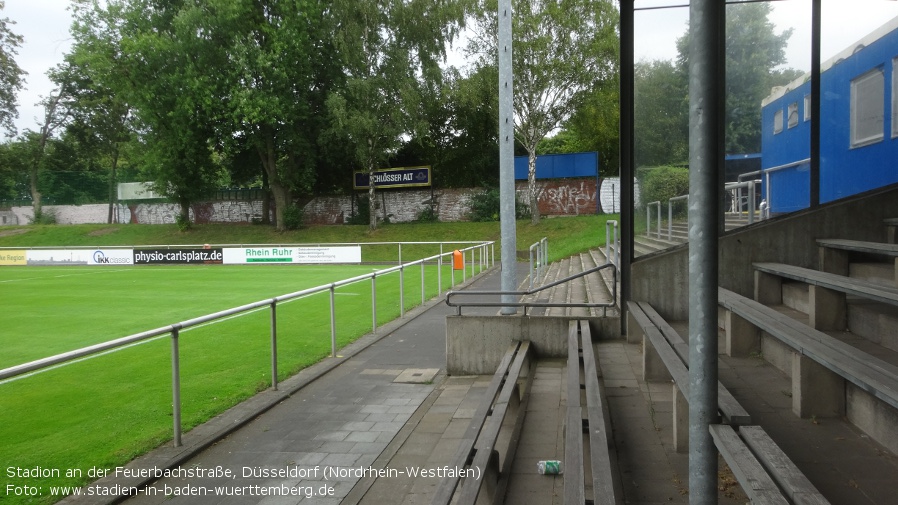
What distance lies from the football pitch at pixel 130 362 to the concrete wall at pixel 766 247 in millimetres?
4210

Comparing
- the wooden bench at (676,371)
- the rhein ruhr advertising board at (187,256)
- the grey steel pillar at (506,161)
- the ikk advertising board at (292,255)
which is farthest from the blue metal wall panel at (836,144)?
the rhein ruhr advertising board at (187,256)

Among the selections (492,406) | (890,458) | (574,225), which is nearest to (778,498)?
(890,458)

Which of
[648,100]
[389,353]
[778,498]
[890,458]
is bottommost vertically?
[389,353]

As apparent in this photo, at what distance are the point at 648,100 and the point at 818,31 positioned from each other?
1.78 m

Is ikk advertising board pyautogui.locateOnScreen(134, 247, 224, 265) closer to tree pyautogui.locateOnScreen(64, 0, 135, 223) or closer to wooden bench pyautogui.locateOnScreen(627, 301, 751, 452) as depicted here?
tree pyautogui.locateOnScreen(64, 0, 135, 223)

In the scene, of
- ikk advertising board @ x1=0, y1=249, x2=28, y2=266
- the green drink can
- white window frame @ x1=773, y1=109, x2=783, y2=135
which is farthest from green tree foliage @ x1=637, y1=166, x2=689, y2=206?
ikk advertising board @ x1=0, y1=249, x2=28, y2=266

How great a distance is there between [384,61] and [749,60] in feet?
103

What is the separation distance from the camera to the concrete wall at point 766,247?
16.7ft

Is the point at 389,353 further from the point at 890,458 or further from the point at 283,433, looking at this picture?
the point at 890,458

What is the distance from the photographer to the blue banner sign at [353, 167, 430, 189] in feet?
133

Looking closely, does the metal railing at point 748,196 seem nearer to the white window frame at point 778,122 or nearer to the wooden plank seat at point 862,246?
the white window frame at point 778,122

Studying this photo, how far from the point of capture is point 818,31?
527 cm

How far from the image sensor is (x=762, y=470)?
2109 mm

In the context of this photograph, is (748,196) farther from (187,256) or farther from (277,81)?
(277,81)
